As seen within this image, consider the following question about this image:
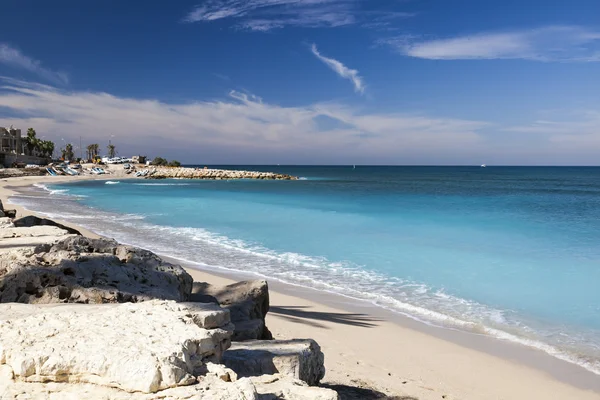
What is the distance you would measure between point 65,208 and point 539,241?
24.5 meters

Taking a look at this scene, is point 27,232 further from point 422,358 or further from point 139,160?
point 139,160

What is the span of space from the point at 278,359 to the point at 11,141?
94.6m

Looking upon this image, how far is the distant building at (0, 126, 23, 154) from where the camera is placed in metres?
80.7

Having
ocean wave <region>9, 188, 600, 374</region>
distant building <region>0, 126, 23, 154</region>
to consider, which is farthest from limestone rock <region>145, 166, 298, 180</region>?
ocean wave <region>9, 188, 600, 374</region>

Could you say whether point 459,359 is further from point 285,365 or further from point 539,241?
point 539,241

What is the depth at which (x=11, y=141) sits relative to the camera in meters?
82.9

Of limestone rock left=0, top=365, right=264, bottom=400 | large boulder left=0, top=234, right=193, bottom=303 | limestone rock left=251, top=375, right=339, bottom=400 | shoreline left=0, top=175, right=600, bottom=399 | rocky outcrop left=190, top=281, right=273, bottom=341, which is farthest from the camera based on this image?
shoreline left=0, top=175, right=600, bottom=399

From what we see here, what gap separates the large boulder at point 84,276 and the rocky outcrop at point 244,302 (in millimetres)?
477

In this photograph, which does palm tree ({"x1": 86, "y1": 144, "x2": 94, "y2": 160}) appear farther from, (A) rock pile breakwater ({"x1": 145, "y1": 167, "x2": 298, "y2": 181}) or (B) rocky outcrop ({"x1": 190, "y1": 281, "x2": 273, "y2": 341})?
(B) rocky outcrop ({"x1": 190, "y1": 281, "x2": 273, "y2": 341})

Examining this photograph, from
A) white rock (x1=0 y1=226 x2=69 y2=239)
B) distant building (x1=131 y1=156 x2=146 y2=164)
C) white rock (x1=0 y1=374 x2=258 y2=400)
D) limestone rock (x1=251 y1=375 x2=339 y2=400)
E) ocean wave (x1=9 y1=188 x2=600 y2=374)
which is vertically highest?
distant building (x1=131 y1=156 x2=146 y2=164)

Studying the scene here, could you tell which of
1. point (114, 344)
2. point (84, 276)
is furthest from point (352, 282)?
point (114, 344)

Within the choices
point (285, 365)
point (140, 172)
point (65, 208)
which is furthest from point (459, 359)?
point (140, 172)

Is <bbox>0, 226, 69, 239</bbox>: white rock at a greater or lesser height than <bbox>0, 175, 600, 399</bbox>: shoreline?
greater

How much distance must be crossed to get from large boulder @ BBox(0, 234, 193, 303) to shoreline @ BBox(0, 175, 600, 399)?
2.15m
